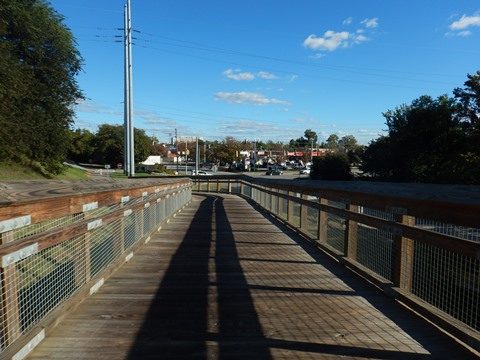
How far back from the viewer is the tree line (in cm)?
2386

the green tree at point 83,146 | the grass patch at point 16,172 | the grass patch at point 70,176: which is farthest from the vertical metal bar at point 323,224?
the green tree at point 83,146

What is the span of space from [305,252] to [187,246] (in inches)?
84.3

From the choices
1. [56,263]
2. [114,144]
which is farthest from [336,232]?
[114,144]

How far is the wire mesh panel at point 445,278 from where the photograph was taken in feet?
16.5

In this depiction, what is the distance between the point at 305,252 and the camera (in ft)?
25.6

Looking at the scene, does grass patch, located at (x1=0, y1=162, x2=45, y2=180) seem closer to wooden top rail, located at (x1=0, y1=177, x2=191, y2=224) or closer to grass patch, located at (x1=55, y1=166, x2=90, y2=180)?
grass patch, located at (x1=55, y1=166, x2=90, y2=180)

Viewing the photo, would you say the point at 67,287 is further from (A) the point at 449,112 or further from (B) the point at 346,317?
(A) the point at 449,112

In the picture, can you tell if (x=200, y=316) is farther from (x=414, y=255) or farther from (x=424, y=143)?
(x=424, y=143)

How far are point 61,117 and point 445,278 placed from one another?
93.0 feet

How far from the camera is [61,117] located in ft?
96.8

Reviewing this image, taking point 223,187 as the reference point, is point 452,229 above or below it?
above

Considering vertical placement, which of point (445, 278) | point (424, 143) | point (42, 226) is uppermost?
point (424, 143)

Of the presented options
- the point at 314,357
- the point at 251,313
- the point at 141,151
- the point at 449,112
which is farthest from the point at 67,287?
the point at 141,151

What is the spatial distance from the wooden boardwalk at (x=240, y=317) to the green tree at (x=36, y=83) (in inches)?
748
